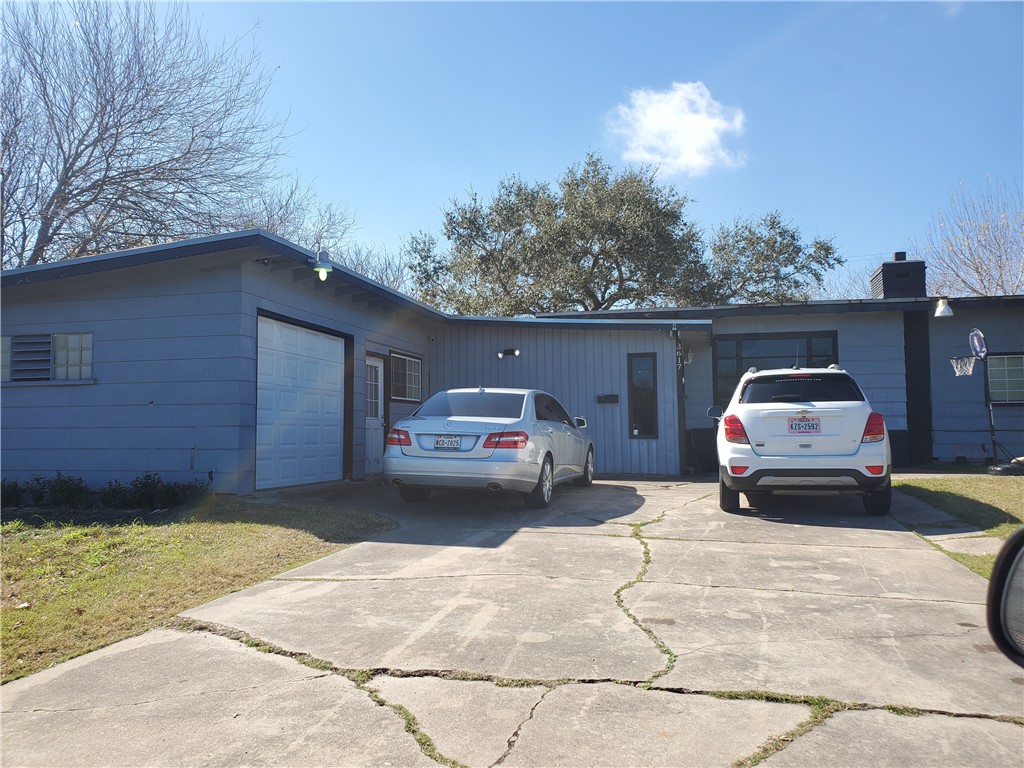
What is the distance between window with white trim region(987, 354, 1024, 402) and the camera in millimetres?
15516

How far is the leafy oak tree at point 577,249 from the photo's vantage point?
26219mm

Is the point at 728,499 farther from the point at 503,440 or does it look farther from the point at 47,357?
the point at 47,357

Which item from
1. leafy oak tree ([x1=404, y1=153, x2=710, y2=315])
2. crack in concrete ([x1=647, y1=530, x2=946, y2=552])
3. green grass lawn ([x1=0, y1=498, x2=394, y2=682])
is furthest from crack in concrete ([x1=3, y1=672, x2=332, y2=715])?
leafy oak tree ([x1=404, y1=153, x2=710, y2=315])

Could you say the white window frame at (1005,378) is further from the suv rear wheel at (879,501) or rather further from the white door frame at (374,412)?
the white door frame at (374,412)

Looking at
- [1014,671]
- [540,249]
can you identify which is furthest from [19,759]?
[540,249]

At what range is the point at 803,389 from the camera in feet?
27.6

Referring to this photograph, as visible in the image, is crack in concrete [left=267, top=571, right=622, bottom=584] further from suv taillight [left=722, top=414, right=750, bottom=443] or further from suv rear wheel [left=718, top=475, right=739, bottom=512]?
suv rear wheel [left=718, top=475, right=739, bottom=512]

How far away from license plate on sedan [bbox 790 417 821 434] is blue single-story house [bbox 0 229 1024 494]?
565cm

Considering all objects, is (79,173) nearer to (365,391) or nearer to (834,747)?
(365,391)

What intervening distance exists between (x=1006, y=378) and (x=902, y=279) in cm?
302

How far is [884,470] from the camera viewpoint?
8.02 m

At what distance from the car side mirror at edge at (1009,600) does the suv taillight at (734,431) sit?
19.5 ft

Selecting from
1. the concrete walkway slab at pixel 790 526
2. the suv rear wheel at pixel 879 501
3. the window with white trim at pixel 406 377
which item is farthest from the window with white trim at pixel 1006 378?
the window with white trim at pixel 406 377

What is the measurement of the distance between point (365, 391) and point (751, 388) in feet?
22.5
